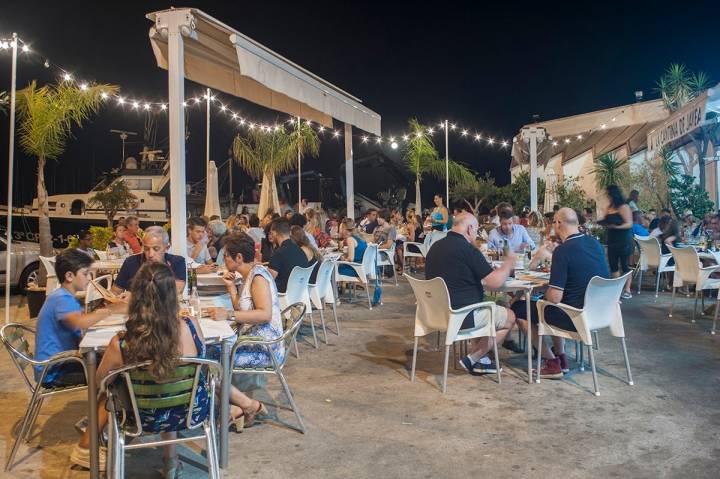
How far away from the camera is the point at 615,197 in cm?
870

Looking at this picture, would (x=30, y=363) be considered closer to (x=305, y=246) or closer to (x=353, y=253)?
(x=305, y=246)

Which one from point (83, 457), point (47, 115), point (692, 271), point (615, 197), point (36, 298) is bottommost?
point (83, 457)

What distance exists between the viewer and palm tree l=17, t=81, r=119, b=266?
10.5m

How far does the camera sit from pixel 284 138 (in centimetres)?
1708

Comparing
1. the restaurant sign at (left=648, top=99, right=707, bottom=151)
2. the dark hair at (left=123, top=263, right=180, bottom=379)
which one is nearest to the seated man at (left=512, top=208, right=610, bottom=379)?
the dark hair at (left=123, top=263, right=180, bottom=379)

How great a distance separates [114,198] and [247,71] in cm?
1380

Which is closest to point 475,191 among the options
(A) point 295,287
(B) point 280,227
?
(B) point 280,227

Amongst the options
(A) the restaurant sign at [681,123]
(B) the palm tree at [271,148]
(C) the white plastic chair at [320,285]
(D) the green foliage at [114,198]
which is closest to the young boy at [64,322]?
(C) the white plastic chair at [320,285]

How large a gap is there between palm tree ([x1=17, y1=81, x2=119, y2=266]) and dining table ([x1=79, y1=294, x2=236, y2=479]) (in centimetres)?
784

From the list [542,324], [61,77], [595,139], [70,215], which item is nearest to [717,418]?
[542,324]

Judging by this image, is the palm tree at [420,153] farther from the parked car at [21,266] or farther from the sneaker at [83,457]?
the sneaker at [83,457]

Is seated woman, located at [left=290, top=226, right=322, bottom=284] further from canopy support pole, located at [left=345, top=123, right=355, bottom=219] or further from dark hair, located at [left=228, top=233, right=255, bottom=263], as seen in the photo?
canopy support pole, located at [left=345, top=123, right=355, bottom=219]

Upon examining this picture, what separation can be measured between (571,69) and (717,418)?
102 feet

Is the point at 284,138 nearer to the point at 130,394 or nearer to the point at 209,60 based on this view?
the point at 209,60
